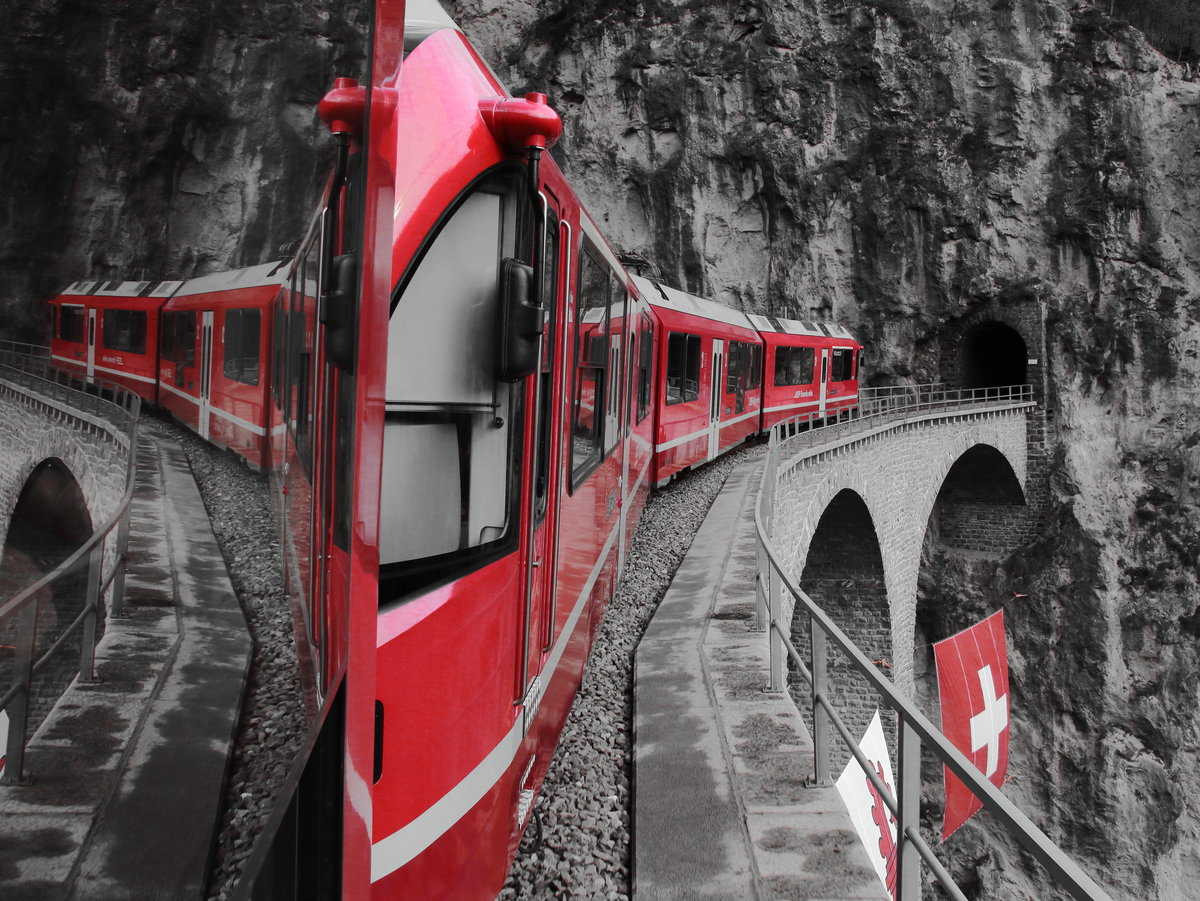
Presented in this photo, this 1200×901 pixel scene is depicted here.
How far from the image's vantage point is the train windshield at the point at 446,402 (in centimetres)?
207

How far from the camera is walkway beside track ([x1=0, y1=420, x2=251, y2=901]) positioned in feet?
2.12

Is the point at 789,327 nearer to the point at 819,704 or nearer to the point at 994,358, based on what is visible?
the point at 819,704

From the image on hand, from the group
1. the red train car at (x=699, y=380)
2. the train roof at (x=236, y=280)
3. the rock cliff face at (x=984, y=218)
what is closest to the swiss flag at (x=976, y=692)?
the red train car at (x=699, y=380)

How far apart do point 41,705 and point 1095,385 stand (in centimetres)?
3236

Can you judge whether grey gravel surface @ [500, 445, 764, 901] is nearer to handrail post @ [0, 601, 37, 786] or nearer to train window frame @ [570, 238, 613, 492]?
train window frame @ [570, 238, 613, 492]

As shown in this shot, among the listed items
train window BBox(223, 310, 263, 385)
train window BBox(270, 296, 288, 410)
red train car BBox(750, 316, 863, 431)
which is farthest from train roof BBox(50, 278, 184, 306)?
red train car BBox(750, 316, 863, 431)

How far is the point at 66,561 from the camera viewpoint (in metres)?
0.70

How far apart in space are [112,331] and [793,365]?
19.4 metres

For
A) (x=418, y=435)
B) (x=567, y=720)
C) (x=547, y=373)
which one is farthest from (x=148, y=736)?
(x=567, y=720)

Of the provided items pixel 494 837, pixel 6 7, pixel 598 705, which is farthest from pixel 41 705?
pixel 598 705

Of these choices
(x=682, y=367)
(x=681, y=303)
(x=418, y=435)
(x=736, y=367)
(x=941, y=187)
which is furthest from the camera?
(x=941, y=187)

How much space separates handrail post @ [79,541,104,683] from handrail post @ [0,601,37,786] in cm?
9

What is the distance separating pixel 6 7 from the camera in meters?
0.69

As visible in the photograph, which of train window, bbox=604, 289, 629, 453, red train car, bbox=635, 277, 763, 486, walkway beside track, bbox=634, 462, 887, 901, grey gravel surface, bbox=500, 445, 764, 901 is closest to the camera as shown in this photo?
walkway beside track, bbox=634, 462, 887, 901
